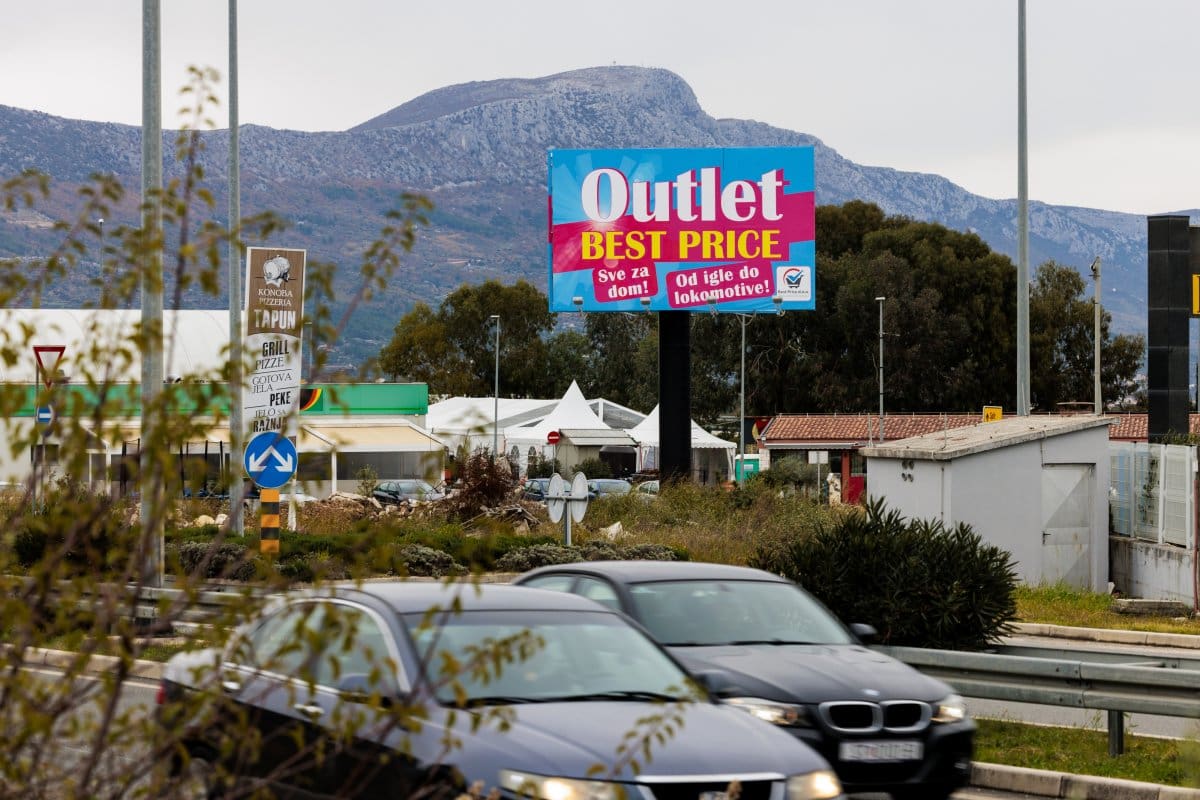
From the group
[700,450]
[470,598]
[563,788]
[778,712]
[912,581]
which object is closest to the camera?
[563,788]

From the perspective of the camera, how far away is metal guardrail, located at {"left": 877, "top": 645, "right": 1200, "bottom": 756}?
10.5 m

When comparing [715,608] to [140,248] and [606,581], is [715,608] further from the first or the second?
[140,248]

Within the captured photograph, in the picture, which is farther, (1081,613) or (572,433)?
(572,433)

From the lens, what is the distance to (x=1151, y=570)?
25.3 metres

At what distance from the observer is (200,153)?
521 cm

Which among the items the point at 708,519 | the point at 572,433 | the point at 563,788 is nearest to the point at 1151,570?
the point at 708,519

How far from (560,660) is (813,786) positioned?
1.32 metres

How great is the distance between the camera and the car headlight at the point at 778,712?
30.1 ft

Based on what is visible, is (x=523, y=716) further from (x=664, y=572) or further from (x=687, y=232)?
(x=687, y=232)

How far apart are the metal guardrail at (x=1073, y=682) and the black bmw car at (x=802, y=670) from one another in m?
1.08

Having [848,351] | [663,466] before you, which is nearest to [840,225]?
[848,351]

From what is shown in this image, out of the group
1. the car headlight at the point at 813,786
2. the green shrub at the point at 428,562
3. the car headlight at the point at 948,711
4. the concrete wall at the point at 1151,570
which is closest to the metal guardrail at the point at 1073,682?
the car headlight at the point at 948,711

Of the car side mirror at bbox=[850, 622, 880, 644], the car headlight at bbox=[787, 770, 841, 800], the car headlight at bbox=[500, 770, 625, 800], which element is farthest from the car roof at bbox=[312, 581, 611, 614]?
the car side mirror at bbox=[850, 622, 880, 644]

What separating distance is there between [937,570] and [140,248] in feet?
38.2
